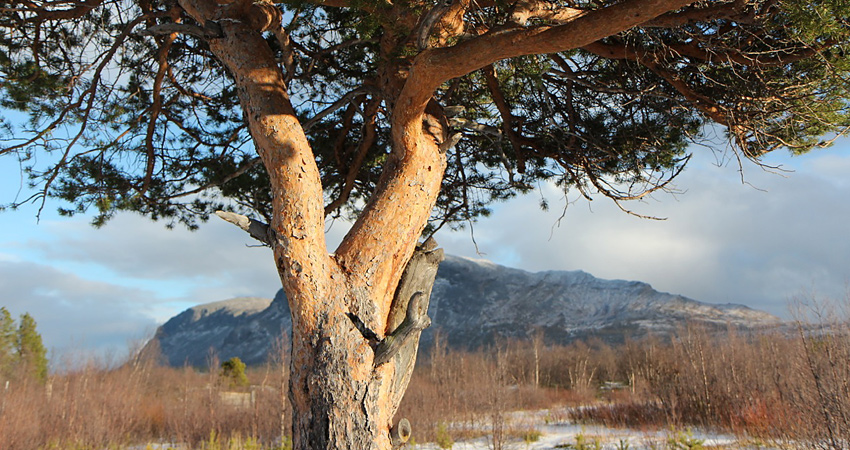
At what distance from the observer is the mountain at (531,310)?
194 feet

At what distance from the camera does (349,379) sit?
283 centimetres

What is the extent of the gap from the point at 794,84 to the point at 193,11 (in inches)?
164

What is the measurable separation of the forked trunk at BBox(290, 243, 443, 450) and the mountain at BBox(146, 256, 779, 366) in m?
51.7

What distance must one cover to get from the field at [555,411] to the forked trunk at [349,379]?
431 centimetres

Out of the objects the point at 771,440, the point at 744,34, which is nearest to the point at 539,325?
the point at 771,440

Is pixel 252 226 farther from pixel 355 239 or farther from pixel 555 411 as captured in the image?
pixel 555 411

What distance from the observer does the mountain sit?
59.2 metres

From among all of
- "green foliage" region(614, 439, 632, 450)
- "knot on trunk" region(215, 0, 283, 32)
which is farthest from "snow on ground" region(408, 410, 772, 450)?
"knot on trunk" region(215, 0, 283, 32)

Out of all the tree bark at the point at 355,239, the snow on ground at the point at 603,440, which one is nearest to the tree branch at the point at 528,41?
the tree bark at the point at 355,239

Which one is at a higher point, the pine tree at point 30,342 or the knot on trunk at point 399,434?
the pine tree at point 30,342

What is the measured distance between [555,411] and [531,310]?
58.6 m

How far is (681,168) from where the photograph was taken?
4.83m

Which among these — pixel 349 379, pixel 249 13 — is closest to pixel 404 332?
pixel 349 379

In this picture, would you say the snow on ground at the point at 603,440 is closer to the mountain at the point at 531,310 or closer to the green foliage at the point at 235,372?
the green foliage at the point at 235,372
